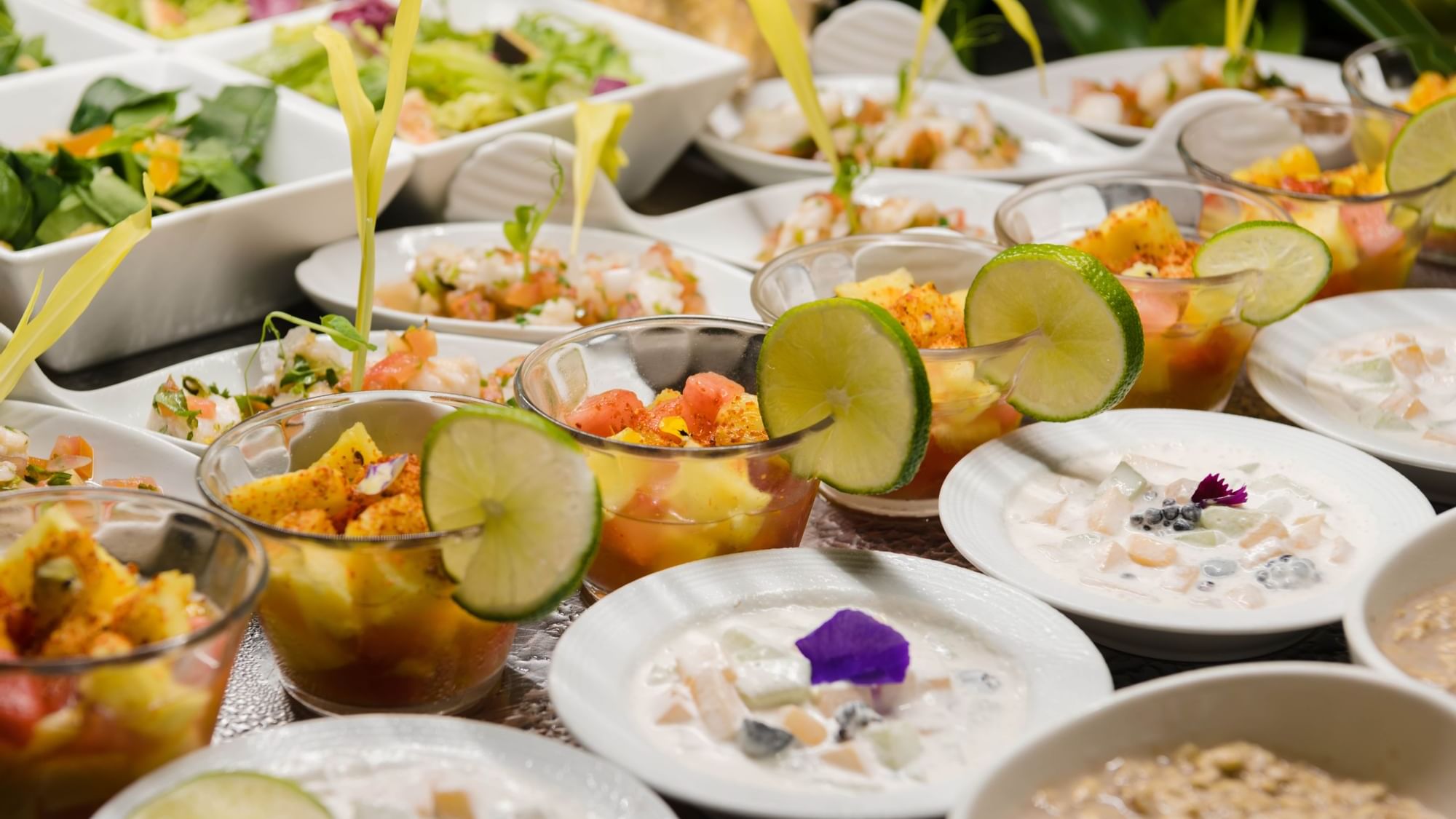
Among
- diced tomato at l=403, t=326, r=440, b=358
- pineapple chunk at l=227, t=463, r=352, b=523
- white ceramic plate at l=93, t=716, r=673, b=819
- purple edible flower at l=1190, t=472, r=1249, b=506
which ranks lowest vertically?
diced tomato at l=403, t=326, r=440, b=358

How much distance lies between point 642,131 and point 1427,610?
5.73 feet

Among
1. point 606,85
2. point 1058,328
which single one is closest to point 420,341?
point 1058,328

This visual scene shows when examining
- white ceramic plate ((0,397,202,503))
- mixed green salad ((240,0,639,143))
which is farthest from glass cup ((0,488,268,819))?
mixed green salad ((240,0,639,143))

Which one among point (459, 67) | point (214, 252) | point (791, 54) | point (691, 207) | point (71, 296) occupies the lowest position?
point (691, 207)

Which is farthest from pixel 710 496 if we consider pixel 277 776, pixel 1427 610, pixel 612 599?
pixel 1427 610

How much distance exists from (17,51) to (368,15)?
71cm

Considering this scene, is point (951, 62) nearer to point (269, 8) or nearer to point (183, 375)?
point (269, 8)

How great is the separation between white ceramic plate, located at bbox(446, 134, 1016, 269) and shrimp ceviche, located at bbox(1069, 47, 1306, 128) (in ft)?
2.20

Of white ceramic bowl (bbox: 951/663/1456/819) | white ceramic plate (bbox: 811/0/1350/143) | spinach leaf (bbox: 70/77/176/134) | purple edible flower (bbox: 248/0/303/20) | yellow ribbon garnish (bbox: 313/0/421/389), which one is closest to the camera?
white ceramic bowl (bbox: 951/663/1456/819)

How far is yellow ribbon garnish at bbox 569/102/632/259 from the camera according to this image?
2.24 metres

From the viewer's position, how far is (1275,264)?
1915 mm

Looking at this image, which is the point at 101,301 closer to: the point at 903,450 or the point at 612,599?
the point at 612,599

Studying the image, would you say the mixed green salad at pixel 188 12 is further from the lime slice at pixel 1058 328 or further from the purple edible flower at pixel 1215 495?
the purple edible flower at pixel 1215 495

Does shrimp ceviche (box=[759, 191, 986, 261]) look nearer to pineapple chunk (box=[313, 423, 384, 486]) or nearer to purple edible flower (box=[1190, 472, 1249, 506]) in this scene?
purple edible flower (box=[1190, 472, 1249, 506])
